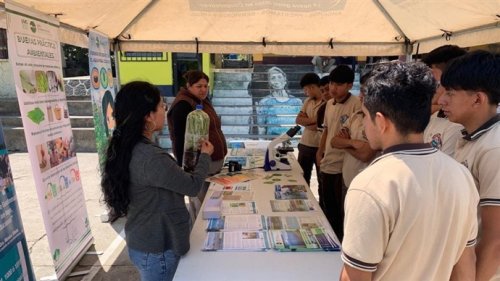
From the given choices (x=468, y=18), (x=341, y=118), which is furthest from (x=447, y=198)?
(x=468, y=18)

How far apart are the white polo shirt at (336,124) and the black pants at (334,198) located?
0.08 m

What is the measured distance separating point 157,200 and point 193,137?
2.36 ft

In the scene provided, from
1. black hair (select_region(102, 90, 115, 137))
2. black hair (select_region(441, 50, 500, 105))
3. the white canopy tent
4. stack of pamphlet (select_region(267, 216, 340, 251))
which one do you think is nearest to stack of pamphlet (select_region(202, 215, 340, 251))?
stack of pamphlet (select_region(267, 216, 340, 251))

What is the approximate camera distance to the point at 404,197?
0.79 m

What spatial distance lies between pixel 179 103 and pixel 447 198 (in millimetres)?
2243

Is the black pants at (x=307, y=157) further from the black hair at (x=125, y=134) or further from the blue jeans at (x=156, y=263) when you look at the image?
the black hair at (x=125, y=134)

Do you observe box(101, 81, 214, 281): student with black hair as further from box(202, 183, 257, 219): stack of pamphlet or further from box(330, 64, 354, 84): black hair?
box(330, 64, 354, 84): black hair

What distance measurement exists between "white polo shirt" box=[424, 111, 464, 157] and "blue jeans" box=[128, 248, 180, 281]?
4.18 feet

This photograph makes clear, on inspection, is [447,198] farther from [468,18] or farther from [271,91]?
[271,91]

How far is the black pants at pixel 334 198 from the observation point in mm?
2980

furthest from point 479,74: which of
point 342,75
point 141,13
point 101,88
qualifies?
point 101,88

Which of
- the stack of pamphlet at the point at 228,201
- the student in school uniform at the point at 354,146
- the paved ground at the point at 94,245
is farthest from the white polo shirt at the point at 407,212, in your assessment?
the paved ground at the point at 94,245

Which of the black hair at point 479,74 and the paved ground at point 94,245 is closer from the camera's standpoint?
the black hair at point 479,74

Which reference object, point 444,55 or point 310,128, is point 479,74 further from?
point 310,128
